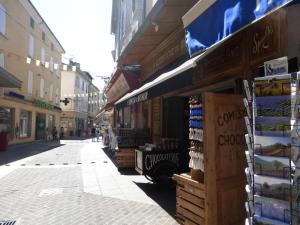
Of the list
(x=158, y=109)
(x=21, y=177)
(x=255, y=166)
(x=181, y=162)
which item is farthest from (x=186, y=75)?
(x=21, y=177)

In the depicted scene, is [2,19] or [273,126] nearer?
[273,126]

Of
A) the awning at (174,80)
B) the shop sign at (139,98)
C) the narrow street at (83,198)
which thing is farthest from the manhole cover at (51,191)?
the awning at (174,80)

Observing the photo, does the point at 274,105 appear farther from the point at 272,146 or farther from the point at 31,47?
the point at 31,47

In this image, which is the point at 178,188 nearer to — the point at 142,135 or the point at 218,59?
the point at 218,59

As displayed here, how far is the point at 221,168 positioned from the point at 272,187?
1.34 metres

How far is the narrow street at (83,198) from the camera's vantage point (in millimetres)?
5699

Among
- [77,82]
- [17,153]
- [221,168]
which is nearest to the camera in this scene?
[221,168]

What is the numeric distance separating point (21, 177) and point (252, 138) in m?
8.61

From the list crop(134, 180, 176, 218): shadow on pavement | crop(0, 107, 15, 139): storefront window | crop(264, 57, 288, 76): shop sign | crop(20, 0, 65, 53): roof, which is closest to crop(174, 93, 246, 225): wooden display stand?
crop(264, 57, 288, 76): shop sign

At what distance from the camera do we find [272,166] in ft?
9.73

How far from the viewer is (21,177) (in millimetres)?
9969

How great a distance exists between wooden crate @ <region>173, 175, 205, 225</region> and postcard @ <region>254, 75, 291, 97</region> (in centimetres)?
177

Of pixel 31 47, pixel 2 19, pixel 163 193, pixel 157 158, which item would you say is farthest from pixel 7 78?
pixel 163 193

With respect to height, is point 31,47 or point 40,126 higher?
point 31,47
